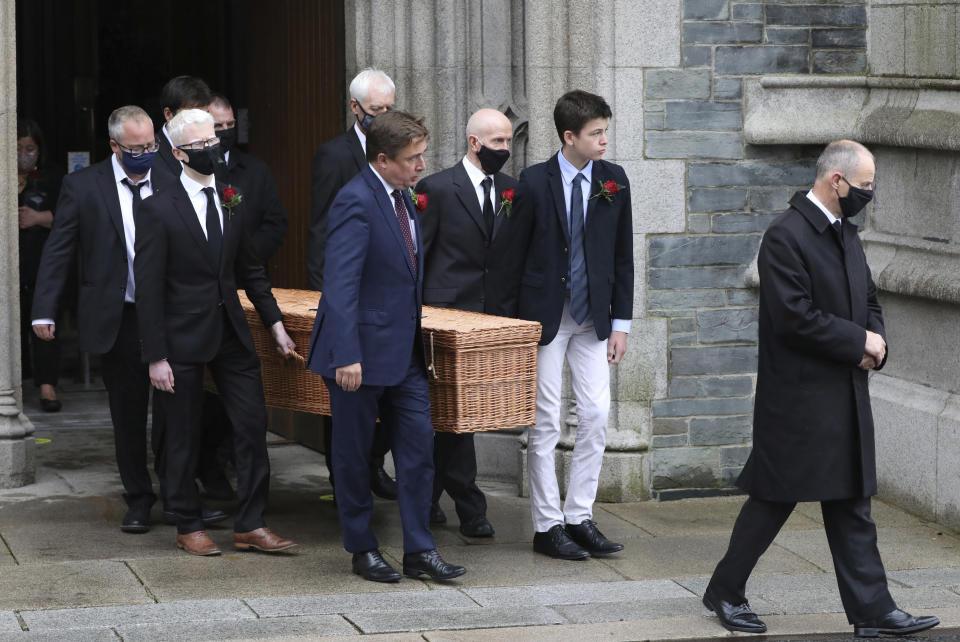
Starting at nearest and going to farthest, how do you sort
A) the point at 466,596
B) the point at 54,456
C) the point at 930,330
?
the point at 466,596 → the point at 930,330 → the point at 54,456

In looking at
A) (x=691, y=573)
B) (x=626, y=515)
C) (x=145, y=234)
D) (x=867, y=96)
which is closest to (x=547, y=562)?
(x=691, y=573)

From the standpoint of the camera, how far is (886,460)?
27.6ft

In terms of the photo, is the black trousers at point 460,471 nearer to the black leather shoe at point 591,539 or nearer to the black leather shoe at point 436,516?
the black leather shoe at point 436,516

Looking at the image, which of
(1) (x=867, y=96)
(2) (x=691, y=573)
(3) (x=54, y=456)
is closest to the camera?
(2) (x=691, y=573)

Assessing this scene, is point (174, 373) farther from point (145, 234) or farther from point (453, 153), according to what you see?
point (453, 153)

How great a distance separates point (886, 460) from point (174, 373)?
3.75 m

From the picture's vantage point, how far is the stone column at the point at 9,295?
833cm

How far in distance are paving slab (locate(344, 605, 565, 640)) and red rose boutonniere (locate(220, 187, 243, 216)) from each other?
1.97 m

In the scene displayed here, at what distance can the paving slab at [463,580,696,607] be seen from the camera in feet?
21.1

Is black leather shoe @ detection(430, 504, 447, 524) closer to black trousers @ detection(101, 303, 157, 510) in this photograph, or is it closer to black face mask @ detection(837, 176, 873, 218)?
black trousers @ detection(101, 303, 157, 510)

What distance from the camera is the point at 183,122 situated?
6.93 m

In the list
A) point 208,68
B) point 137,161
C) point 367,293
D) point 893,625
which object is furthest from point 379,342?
point 208,68

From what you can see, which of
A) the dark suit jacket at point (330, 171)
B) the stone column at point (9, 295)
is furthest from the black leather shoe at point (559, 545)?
the stone column at point (9, 295)

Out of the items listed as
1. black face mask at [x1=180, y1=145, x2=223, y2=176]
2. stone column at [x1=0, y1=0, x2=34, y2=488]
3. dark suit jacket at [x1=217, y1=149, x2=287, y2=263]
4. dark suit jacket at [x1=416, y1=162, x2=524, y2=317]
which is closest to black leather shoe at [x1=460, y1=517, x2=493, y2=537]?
dark suit jacket at [x1=416, y1=162, x2=524, y2=317]
